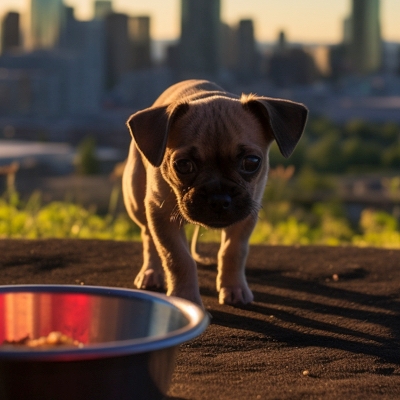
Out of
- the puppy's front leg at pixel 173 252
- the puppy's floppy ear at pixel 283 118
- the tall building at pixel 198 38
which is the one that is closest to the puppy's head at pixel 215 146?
the puppy's floppy ear at pixel 283 118

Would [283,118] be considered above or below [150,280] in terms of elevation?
above

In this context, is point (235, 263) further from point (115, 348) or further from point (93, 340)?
point (115, 348)

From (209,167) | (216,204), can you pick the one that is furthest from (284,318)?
A: (209,167)

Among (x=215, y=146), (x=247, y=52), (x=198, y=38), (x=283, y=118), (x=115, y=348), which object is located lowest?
(x=247, y=52)

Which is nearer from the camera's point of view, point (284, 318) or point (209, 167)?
point (209, 167)

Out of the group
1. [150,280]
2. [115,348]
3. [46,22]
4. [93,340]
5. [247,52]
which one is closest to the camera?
[115,348]

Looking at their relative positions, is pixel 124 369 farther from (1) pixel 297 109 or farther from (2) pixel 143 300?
(1) pixel 297 109

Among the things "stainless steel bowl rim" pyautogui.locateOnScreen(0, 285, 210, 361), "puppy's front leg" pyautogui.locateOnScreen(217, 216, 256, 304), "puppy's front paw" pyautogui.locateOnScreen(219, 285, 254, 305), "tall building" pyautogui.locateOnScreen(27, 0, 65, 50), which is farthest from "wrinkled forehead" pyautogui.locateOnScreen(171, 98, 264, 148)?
"tall building" pyautogui.locateOnScreen(27, 0, 65, 50)
